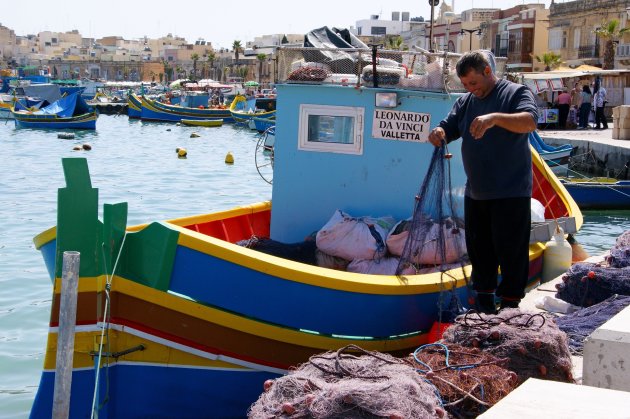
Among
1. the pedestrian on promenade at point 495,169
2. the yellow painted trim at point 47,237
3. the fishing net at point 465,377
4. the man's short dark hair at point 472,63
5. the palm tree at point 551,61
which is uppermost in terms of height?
the palm tree at point 551,61

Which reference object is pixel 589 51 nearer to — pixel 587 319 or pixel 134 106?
pixel 134 106

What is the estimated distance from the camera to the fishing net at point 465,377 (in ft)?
14.0

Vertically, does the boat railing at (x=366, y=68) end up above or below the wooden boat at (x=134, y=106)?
above

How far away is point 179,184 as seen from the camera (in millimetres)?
25969

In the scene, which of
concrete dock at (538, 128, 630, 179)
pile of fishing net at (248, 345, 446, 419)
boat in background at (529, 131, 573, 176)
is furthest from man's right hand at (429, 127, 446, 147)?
concrete dock at (538, 128, 630, 179)

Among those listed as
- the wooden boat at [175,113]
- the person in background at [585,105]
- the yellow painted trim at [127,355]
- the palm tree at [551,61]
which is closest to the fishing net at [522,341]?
the yellow painted trim at [127,355]

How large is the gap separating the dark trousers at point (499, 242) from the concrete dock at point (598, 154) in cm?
1670

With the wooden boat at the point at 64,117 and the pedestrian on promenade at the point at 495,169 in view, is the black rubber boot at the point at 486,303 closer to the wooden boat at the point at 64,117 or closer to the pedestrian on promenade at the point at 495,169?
the pedestrian on promenade at the point at 495,169

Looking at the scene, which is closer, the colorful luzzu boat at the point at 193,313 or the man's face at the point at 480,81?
the colorful luzzu boat at the point at 193,313

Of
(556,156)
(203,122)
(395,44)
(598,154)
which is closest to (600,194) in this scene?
(556,156)

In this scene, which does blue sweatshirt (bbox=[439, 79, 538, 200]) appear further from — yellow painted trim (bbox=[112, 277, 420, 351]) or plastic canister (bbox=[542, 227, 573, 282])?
plastic canister (bbox=[542, 227, 573, 282])

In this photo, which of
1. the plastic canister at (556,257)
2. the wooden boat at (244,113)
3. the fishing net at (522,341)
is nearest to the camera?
the fishing net at (522,341)

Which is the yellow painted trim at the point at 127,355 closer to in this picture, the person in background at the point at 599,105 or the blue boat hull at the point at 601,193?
the blue boat hull at the point at 601,193

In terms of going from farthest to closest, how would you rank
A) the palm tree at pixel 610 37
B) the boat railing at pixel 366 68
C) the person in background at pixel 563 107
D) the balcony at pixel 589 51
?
the balcony at pixel 589 51, the palm tree at pixel 610 37, the person in background at pixel 563 107, the boat railing at pixel 366 68
